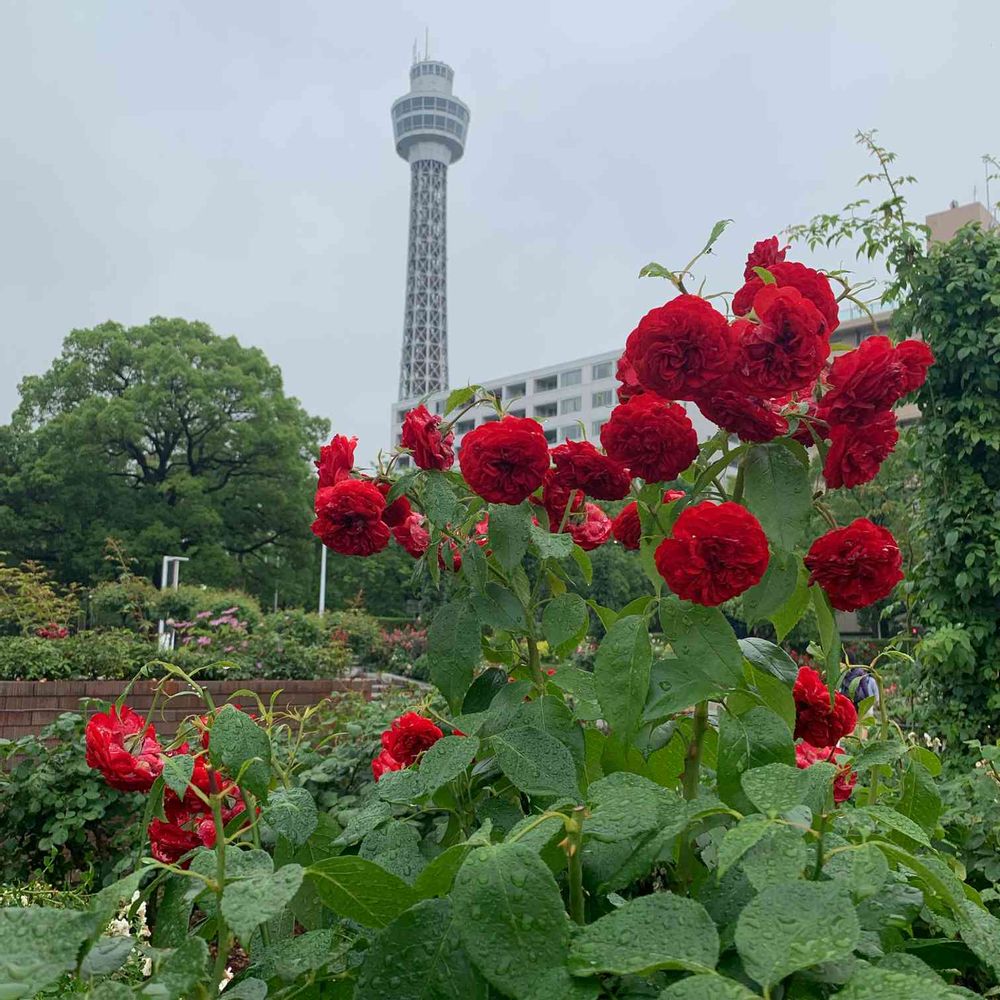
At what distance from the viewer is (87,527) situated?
2345 centimetres

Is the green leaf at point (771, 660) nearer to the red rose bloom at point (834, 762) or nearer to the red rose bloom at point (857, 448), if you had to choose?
the red rose bloom at point (834, 762)

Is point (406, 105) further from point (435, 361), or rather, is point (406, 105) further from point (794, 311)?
point (794, 311)

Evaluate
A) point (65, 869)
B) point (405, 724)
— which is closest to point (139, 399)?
point (65, 869)

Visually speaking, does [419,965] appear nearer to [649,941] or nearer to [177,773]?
[649,941]

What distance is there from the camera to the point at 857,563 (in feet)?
3.63

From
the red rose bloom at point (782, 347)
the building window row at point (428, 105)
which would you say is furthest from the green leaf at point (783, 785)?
the building window row at point (428, 105)

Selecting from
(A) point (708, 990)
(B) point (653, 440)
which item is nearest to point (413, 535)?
(B) point (653, 440)

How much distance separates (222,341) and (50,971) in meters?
27.2

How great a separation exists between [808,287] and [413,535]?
0.64m

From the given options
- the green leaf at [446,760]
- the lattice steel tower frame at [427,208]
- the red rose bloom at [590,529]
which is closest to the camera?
the green leaf at [446,760]

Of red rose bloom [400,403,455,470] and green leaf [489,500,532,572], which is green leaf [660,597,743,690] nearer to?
green leaf [489,500,532,572]

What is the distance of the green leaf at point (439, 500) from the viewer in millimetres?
1252

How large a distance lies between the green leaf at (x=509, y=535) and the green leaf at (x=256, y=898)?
1.74ft

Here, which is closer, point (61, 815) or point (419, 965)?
point (419, 965)
